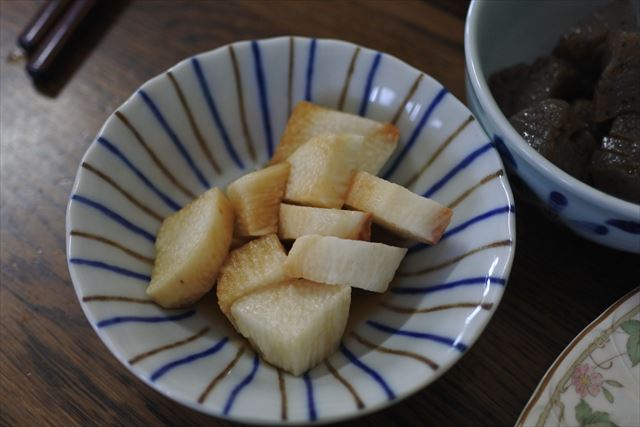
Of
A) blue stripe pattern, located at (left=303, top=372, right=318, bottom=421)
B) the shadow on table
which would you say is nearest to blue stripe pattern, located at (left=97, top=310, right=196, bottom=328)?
blue stripe pattern, located at (left=303, top=372, right=318, bottom=421)

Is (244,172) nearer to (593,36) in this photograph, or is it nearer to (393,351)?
(393,351)

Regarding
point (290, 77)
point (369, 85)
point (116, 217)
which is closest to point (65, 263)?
point (116, 217)

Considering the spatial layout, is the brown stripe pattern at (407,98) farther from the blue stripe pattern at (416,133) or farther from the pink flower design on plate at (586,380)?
the pink flower design on plate at (586,380)

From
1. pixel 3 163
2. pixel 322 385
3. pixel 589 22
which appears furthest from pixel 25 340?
pixel 589 22

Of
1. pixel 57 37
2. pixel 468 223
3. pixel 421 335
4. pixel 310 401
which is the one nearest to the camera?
pixel 310 401

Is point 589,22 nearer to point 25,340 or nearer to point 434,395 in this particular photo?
point 434,395

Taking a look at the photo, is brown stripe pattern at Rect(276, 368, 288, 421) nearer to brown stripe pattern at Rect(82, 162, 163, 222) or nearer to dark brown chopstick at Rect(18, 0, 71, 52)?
brown stripe pattern at Rect(82, 162, 163, 222)

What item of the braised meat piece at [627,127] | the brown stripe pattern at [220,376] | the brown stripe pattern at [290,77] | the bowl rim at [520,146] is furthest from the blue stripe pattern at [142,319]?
the braised meat piece at [627,127]
